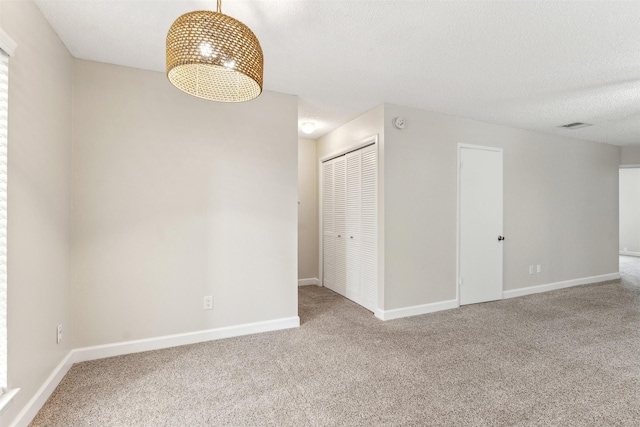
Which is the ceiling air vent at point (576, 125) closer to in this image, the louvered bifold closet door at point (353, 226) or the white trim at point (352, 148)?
the white trim at point (352, 148)

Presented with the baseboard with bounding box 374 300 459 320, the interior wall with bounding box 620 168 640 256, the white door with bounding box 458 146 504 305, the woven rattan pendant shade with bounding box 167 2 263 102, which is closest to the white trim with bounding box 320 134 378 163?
the white door with bounding box 458 146 504 305

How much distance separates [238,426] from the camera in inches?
68.0

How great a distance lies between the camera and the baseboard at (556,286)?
14.3 feet

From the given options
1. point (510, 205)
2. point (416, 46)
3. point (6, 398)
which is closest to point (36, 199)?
point (6, 398)

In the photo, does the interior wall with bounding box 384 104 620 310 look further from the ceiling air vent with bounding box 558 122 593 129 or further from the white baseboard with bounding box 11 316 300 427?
the white baseboard with bounding box 11 316 300 427

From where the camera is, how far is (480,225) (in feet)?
13.3

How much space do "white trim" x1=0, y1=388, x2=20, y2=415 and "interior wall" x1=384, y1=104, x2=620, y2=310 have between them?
2.96 metres

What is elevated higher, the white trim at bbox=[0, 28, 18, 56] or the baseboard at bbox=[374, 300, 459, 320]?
the white trim at bbox=[0, 28, 18, 56]

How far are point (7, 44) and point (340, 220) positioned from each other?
3.57 m

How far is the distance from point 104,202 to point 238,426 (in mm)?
1997

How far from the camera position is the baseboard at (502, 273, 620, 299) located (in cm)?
434

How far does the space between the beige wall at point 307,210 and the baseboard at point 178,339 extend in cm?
181

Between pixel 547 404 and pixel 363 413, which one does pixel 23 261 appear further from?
pixel 547 404

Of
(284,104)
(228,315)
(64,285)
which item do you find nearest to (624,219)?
(284,104)
